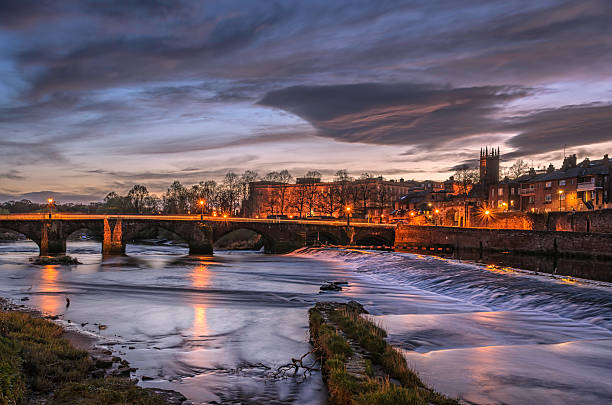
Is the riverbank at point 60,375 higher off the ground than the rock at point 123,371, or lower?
higher

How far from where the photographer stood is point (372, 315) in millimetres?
20734

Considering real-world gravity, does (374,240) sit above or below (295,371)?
below

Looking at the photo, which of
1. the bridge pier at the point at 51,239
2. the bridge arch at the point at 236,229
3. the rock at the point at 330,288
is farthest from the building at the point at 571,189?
the bridge pier at the point at 51,239

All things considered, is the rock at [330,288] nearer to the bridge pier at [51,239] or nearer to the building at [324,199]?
the bridge pier at [51,239]

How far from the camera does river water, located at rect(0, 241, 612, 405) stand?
11250mm

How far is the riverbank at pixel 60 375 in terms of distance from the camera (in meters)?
8.68

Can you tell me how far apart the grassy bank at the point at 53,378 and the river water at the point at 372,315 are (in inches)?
57.5

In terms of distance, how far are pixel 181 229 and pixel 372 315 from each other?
5137cm

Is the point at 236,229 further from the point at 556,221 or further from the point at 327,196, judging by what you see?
the point at 327,196

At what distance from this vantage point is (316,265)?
49188mm

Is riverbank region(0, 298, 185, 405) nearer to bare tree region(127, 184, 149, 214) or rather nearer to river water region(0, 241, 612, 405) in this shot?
river water region(0, 241, 612, 405)

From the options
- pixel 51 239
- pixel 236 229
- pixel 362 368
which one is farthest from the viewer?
pixel 236 229

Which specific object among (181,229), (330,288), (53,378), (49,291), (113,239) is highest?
(181,229)

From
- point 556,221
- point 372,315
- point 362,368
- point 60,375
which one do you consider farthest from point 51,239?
point 556,221
